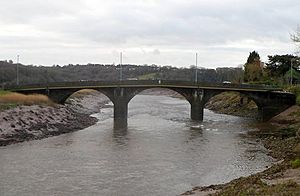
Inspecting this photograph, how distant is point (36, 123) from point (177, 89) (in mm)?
33276

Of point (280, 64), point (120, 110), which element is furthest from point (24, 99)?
point (280, 64)

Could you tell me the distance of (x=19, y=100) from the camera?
224ft

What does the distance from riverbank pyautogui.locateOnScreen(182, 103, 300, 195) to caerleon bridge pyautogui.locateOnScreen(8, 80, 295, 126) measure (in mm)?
3285

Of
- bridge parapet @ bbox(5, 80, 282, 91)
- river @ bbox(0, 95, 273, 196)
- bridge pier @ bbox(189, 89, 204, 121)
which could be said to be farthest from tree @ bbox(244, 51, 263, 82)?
river @ bbox(0, 95, 273, 196)

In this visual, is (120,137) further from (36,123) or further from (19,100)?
(19,100)

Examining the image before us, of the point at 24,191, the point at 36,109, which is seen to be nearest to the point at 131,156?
the point at 24,191

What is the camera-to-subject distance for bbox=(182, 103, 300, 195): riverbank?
A: 23.8 m

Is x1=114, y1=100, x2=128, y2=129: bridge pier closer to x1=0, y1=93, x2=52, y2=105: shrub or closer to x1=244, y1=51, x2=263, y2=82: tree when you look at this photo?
x1=0, y1=93, x2=52, y2=105: shrub

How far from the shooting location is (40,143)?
48.8 meters

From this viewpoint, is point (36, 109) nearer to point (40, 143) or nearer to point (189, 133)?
point (40, 143)

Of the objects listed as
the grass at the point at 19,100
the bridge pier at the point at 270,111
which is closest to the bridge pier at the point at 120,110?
the grass at the point at 19,100

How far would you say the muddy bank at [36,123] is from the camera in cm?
5109

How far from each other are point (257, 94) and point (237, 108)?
16.3 meters

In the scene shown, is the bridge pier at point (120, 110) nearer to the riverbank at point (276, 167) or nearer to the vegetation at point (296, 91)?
the riverbank at point (276, 167)
